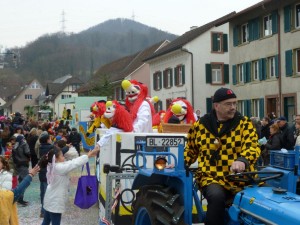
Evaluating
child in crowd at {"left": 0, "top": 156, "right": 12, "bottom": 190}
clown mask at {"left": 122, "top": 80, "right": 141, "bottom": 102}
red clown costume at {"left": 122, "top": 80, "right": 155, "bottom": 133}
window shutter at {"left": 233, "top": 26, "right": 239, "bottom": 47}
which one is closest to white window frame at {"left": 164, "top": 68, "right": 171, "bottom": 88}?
window shutter at {"left": 233, "top": 26, "right": 239, "bottom": 47}

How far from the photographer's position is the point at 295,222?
10.0 feet

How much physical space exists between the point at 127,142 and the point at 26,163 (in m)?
4.85

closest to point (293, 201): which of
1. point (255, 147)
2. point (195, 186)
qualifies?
point (255, 147)

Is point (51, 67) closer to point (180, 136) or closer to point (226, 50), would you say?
point (226, 50)

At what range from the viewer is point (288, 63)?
2512 centimetres

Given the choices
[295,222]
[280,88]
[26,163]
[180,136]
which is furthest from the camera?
[280,88]

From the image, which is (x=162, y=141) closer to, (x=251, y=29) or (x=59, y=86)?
(x=251, y=29)

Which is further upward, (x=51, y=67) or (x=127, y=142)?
(x=51, y=67)

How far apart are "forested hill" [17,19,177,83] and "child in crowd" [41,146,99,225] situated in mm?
93728

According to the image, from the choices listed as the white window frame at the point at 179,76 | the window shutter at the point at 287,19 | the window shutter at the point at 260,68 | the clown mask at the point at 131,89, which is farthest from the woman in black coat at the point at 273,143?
the white window frame at the point at 179,76

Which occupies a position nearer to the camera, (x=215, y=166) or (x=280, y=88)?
(x=215, y=166)

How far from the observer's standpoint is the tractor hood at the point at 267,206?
3.19m

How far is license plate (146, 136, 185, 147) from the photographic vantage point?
5.86 m

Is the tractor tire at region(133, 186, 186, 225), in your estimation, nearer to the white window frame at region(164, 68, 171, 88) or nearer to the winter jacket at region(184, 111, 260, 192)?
the winter jacket at region(184, 111, 260, 192)
